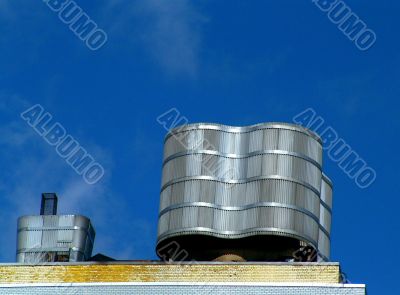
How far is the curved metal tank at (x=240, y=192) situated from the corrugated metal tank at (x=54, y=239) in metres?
4.67

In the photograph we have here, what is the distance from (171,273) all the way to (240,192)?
248 inches

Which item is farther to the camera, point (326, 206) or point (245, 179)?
point (326, 206)

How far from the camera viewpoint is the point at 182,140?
7519 cm

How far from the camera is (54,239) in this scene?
253 feet

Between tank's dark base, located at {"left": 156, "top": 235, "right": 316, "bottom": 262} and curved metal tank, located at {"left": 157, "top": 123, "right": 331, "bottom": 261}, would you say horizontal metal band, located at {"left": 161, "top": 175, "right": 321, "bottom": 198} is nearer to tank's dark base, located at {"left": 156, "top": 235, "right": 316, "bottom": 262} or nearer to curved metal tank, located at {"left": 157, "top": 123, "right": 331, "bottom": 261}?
curved metal tank, located at {"left": 157, "top": 123, "right": 331, "bottom": 261}

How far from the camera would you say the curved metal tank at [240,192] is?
7256cm

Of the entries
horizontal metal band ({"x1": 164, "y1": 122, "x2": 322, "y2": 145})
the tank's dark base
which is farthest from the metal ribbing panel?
the tank's dark base

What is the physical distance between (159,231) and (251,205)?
4607mm

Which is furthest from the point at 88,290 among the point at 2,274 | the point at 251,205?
the point at 251,205

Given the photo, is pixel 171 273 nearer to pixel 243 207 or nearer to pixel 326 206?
pixel 243 207

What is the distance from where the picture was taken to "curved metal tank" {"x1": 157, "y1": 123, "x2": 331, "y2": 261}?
72.6 meters

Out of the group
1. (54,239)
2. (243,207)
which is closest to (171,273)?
(243,207)

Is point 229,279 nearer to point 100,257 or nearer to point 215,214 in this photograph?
point 215,214

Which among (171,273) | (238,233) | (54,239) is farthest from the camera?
(54,239)
